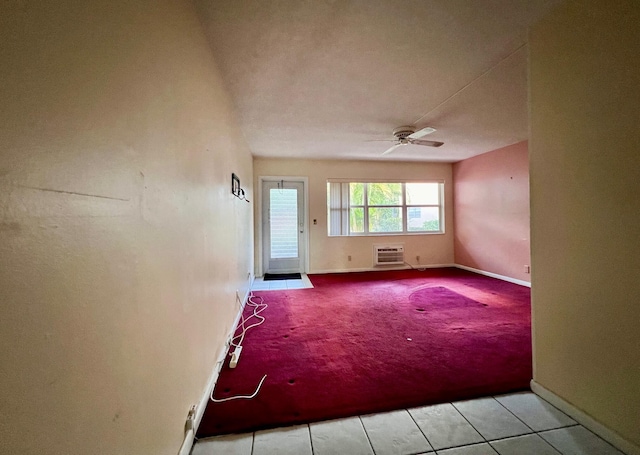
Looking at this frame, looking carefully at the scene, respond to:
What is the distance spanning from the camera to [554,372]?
4.81ft

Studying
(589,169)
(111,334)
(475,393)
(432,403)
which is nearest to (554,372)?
(475,393)

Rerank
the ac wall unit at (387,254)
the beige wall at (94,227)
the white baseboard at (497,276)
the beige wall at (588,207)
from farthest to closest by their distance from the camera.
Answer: the ac wall unit at (387,254), the white baseboard at (497,276), the beige wall at (588,207), the beige wall at (94,227)

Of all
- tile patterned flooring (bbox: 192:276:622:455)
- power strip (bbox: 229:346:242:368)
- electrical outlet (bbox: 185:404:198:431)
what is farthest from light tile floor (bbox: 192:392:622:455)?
power strip (bbox: 229:346:242:368)

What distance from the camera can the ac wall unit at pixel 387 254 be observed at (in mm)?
5250

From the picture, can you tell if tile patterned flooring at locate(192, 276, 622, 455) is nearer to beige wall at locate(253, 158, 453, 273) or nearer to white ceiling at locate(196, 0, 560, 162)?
white ceiling at locate(196, 0, 560, 162)

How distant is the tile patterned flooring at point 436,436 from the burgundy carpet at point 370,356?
66 mm

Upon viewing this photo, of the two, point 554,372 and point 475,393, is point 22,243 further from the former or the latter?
point 554,372

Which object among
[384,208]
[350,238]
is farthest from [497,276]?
[350,238]

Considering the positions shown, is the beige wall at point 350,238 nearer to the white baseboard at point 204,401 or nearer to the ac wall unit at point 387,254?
the ac wall unit at point 387,254

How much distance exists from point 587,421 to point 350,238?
13.2 feet

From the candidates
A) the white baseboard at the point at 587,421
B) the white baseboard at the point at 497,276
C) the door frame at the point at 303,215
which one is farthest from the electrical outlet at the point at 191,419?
the white baseboard at the point at 497,276

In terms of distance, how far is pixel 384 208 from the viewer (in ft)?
17.5

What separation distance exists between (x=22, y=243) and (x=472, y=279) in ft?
17.3

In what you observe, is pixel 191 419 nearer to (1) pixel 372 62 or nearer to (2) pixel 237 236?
(2) pixel 237 236
